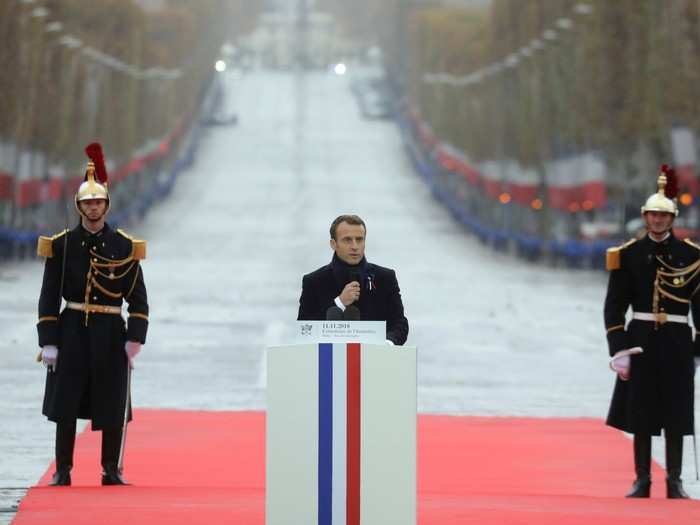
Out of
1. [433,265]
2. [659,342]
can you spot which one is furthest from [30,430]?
[433,265]

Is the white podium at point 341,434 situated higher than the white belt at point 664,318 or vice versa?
the white belt at point 664,318

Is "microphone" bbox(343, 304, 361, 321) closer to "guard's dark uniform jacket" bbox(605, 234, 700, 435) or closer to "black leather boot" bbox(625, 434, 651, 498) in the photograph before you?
"guard's dark uniform jacket" bbox(605, 234, 700, 435)

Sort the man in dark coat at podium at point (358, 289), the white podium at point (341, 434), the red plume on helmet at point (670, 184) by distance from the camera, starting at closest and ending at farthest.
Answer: the white podium at point (341, 434) < the man in dark coat at podium at point (358, 289) < the red plume on helmet at point (670, 184)

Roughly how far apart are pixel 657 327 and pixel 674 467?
791mm

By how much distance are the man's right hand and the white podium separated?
3.44 feet

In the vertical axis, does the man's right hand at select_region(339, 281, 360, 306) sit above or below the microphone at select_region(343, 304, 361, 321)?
above

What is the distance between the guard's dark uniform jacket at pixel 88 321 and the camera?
12055mm

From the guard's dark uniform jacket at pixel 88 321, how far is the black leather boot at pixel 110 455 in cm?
6

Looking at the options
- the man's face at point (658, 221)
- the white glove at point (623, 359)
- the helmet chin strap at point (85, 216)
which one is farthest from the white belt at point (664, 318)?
the helmet chin strap at point (85, 216)

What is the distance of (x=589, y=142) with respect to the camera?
69812mm

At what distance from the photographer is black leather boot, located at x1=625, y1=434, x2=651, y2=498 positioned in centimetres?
1262

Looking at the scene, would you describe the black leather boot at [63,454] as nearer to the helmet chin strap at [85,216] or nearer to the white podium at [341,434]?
the helmet chin strap at [85,216]

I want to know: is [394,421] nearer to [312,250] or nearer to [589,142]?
[312,250]

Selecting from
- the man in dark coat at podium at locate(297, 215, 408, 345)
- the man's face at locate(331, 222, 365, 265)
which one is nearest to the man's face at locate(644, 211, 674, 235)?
the man in dark coat at podium at locate(297, 215, 408, 345)
